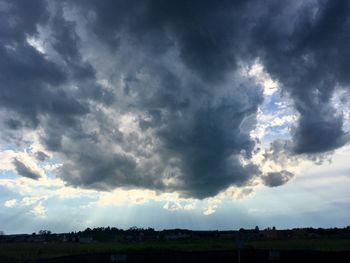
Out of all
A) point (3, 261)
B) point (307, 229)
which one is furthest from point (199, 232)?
point (3, 261)

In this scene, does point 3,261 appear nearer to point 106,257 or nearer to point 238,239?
point 106,257

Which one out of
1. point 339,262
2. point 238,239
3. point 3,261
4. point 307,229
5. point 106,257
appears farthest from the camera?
point 307,229

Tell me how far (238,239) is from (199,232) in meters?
174

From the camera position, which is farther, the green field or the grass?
the grass

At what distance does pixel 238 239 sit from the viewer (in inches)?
1123

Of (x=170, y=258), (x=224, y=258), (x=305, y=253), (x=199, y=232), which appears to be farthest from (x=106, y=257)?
(x=199, y=232)

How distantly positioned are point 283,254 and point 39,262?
82.9ft

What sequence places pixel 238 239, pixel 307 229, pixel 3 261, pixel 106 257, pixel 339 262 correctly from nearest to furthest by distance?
pixel 238 239 < pixel 339 262 < pixel 106 257 < pixel 3 261 < pixel 307 229

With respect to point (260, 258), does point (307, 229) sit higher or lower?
higher

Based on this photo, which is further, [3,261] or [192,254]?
[3,261]

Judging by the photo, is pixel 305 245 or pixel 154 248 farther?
pixel 305 245

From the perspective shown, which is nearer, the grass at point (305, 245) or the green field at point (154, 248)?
the green field at point (154, 248)

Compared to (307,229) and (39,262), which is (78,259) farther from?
(307,229)

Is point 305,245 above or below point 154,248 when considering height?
above
